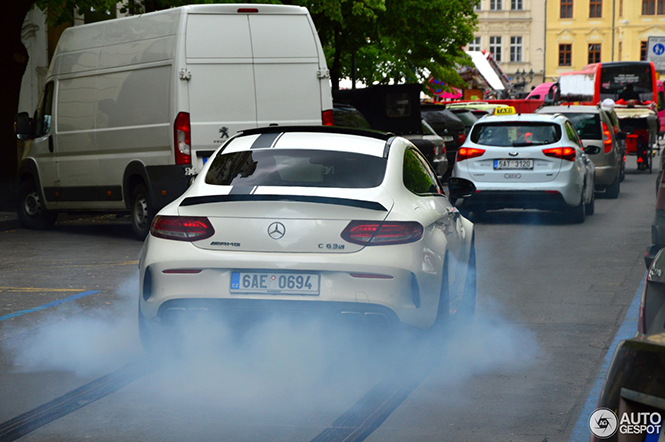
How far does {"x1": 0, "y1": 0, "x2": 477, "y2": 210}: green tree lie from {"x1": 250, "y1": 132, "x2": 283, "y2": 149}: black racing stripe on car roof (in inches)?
469

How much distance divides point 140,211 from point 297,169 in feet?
24.7

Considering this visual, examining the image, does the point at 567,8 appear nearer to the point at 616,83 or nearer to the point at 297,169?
the point at 616,83

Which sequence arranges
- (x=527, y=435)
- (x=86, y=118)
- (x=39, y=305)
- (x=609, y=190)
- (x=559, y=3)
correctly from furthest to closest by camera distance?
(x=559, y=3)
(x=609, y=190)
(x=86, y=118)
(x=39, y=305)
(x=527, y=435)

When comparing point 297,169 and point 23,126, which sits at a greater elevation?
point 297,169

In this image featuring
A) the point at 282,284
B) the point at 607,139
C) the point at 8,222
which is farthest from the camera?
the point at 607,139

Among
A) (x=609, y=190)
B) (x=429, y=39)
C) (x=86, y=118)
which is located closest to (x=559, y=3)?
(x=429, y=39)

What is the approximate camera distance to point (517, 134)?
15805mm

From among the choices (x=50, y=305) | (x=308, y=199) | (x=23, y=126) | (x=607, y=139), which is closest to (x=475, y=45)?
(x=607, y=139)

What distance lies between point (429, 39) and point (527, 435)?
30.0 metres

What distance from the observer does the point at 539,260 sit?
11.7 m

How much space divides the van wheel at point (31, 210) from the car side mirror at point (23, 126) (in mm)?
700

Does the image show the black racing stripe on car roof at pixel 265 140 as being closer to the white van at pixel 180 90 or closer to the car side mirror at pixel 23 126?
the white van at pixel 180 90

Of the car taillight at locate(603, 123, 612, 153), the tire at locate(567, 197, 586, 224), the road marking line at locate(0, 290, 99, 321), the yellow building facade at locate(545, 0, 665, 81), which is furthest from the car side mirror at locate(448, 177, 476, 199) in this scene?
the yellow building facade at locate(545, 0, 665, 81)

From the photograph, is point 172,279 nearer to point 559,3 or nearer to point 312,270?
point 312,270
